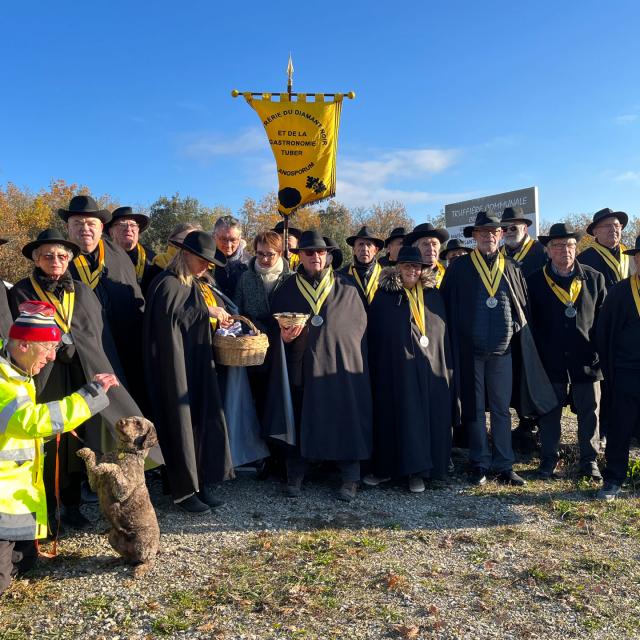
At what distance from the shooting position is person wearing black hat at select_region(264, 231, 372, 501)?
5.70 metres

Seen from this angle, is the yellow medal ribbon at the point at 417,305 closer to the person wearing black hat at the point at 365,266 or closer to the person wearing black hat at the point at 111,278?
the person wearing black hat at the point at 365,266

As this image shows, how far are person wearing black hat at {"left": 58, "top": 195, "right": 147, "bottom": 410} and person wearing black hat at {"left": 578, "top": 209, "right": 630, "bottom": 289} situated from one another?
5514 mm

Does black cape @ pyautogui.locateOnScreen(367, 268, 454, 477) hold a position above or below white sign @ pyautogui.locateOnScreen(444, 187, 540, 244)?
below

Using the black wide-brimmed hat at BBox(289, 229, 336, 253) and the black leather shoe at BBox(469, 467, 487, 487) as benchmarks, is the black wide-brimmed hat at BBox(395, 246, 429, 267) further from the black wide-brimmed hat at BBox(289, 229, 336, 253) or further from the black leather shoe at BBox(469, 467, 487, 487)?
the black leather shoe at BBox(469, 467, 487, 487)

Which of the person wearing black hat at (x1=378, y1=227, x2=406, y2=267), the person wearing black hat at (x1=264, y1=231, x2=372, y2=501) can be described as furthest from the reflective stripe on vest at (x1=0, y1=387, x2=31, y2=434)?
the person wearing black hat at (x1=378, y1=227, x2=406, y2=267)

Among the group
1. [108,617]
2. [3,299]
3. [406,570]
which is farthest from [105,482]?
[406,570]

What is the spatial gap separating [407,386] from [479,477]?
1312mm

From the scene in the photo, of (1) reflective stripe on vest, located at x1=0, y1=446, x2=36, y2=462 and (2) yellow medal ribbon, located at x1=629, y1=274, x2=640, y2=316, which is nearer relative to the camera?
(1) reflective stripe on vest, located at x1=0, y1=446, x2=36, y2=462

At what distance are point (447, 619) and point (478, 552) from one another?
105 cm

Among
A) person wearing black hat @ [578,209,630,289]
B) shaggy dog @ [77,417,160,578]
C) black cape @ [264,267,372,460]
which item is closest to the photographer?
shaggy dog @ [77,417,160,578]

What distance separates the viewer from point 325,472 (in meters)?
6.53

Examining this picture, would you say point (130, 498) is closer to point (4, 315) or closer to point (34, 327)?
point (34, 327)

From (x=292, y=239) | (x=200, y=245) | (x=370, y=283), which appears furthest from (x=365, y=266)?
(x=200, y=245)

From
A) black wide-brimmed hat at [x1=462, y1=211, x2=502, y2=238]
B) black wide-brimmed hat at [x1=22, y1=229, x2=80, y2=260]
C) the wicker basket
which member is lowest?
the wicker basket
